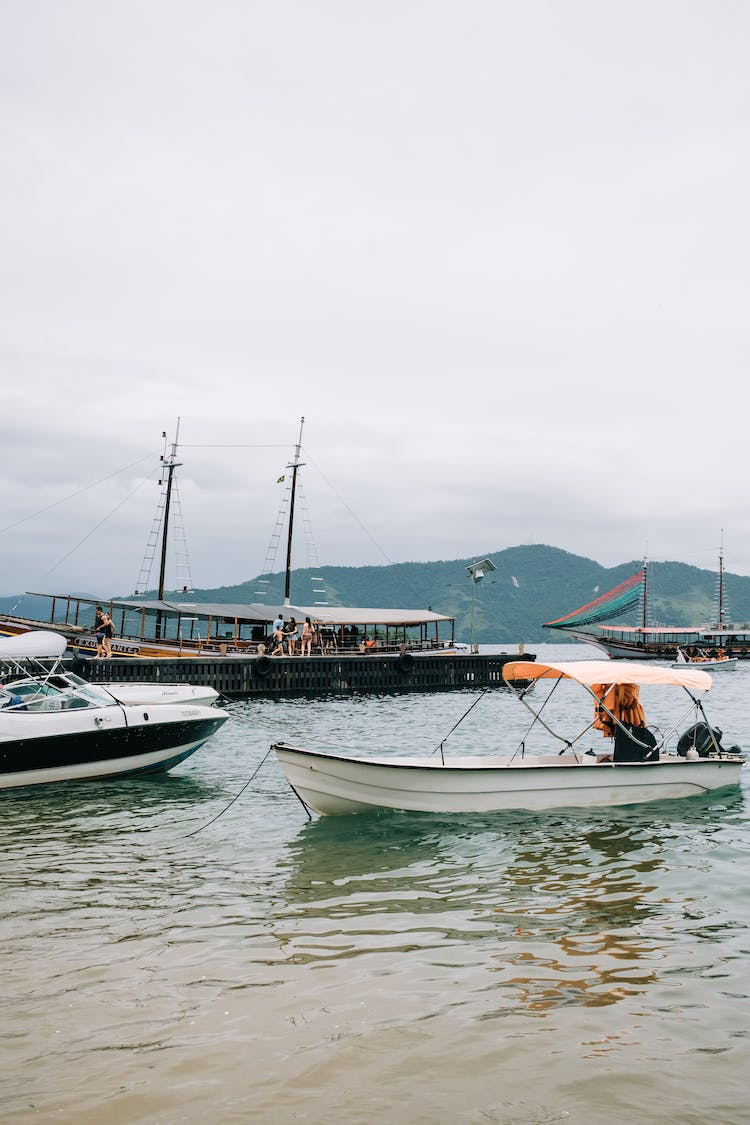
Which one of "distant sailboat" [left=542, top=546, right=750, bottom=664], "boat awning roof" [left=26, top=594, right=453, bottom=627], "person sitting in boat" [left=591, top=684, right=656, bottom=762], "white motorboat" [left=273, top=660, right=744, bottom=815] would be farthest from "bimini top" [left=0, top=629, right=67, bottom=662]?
"distant sailboat" [left=542, top=546, right=750, bottom=664]

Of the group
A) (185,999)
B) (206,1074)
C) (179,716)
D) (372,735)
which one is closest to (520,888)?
(185,999)

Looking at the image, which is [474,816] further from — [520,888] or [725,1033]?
[725,1033]

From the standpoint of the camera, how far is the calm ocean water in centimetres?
570

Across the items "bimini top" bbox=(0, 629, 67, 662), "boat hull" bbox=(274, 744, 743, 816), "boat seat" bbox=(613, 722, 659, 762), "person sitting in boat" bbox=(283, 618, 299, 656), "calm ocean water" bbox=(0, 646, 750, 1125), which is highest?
"person sitting in boat" bbox=(283, 618, 299, 656)

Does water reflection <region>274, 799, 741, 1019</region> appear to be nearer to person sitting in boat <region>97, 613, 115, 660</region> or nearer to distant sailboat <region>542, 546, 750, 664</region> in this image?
person sitting in boat <region>97, 613, 115, 660</region>

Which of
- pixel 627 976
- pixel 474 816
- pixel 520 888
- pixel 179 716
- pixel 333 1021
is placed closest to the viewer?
pixel 333 1021

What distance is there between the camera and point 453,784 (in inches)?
563

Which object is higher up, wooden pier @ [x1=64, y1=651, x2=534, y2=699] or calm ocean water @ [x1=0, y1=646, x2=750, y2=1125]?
wooden pier @ [x1=64, y1=651, x2=534, y2=699]

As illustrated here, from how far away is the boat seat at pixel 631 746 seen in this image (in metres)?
15.8

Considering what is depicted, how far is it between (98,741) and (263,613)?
3393cm

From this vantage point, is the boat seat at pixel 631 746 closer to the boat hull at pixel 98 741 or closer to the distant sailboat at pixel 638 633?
the boat hull at pixel 98 741

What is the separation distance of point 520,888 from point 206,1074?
19.0 feet

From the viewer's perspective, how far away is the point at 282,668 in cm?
4419

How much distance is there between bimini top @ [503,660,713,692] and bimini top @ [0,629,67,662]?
13.1m
